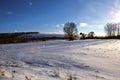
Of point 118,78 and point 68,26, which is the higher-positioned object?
point 68,26

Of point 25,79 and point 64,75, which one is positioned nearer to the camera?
point 25,79

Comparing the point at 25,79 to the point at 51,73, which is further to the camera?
the point at 51,73

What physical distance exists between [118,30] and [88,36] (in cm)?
2964

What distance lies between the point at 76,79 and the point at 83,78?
1.01ft

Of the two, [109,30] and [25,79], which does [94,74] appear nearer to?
[25,79]

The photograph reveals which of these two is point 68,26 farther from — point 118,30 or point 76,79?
point 76,79

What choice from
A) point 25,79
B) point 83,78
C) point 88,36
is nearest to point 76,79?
point 83,78

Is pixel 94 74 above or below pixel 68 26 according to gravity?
below

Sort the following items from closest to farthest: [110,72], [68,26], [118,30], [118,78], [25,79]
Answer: [25,79]
[118,78]
[110,72]
[68,26]
[118,30]

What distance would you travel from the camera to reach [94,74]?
554cm

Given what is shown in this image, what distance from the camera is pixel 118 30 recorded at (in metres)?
61.2

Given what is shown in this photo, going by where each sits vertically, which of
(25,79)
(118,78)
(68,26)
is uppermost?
(68,26)

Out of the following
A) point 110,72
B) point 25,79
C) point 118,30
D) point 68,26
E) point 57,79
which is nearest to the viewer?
point 25,79

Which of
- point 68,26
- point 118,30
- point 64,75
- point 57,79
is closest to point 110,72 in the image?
point 64,75
